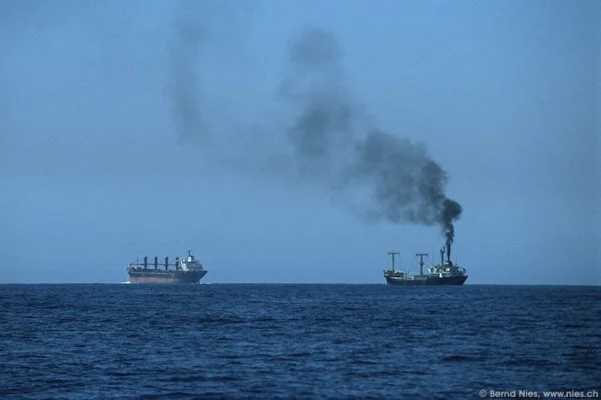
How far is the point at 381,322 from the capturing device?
229 feet

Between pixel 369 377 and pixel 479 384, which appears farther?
pixel 369 377

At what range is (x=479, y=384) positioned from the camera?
33.5m

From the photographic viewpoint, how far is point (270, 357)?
4397 centimetres

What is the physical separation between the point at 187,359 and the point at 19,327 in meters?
30.6

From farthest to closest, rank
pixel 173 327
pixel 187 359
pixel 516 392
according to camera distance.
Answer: pixel 173 327
pixel 187 359
pixel 516 392

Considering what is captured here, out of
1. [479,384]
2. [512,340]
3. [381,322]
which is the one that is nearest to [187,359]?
[479,384]

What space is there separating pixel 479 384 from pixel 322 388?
7.22m

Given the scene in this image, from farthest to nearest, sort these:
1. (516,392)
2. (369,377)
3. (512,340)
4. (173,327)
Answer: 1. (173,327)
2. (512,340)
3. (369,377)
4. (516,392)

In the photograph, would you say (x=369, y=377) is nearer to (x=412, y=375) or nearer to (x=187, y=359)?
(x=412, y=375)

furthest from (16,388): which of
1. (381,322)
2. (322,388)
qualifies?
(381,322)

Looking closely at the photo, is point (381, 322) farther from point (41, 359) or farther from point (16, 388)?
point (16, 388)

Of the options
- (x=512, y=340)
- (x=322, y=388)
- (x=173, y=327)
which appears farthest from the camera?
(x=173, y=327)

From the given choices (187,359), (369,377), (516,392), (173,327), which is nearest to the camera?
(516,392)

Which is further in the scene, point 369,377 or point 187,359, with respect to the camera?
point 187,359
